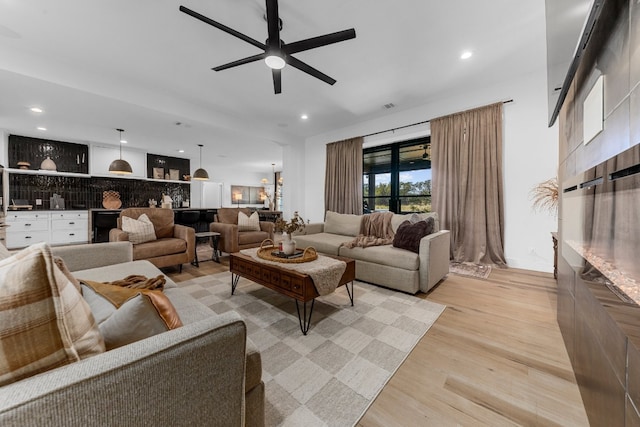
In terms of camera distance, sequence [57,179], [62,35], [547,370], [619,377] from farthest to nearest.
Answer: [57,179], [62,35], [547,370], [619,377]

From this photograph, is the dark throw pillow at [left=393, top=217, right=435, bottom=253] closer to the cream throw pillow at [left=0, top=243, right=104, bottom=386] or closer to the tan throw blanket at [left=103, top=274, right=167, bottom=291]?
the tan throw blanket at [left=103, top=274, right=167, bottom=291]

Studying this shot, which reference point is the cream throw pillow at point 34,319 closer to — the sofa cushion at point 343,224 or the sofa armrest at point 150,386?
the sofa armrest at point 150,386

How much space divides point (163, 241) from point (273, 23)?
2.97 m

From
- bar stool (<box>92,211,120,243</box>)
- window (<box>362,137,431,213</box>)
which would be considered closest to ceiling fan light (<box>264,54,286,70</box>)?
window (<box>362,137,431,213</box>)

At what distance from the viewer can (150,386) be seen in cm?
57

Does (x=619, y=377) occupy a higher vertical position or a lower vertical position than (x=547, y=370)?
higher

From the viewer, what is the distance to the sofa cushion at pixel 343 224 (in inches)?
155

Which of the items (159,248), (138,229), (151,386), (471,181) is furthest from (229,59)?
(471,181)

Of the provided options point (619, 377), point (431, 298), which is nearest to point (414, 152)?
point (431, 298)

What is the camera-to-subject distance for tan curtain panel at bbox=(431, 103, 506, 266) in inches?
141

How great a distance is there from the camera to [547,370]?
1487mm

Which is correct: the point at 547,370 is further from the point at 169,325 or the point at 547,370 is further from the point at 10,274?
the point at 10,274

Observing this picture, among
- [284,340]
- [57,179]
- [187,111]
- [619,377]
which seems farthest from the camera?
[57,179]

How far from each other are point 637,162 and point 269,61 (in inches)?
96.5
